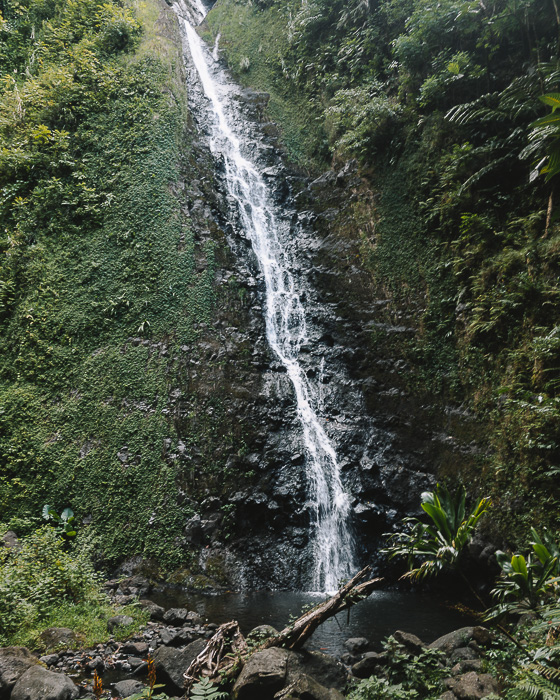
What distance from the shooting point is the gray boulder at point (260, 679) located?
3500mm

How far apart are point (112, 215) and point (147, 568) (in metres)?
10.3

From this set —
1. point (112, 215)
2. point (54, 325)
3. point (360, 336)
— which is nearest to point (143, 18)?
point (112, 215)

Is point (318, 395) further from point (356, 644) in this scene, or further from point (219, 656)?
point (219, 656)

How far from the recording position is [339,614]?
6797 millimetres

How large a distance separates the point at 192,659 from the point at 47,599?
Result: 3.00 metres

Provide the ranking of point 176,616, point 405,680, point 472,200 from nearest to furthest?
point 405,680 < point 176,616 < point 472,200

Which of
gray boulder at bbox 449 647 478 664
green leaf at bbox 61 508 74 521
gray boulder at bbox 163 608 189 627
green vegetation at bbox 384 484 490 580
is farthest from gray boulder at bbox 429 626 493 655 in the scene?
green leaf at bbox 61 508 74 521

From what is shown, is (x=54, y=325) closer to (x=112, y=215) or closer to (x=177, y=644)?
(x=112, y=215)

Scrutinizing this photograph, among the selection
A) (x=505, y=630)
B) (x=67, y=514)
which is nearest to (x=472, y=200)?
(x=505, y=630)

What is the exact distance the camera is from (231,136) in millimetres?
17719

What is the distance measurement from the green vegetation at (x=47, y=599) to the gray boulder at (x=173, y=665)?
5.87 feet

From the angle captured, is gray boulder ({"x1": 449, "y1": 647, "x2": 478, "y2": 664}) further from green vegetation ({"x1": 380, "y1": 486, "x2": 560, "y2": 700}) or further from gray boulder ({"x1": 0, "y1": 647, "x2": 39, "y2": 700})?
gray boulder ({"x1": 0, "y1": 647, "x2": 39, "y2": 700})

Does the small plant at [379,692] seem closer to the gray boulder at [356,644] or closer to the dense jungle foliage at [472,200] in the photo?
the gray boulder at [356,644]

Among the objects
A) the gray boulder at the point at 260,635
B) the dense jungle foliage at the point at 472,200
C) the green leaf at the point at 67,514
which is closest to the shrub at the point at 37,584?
the green leaf at the point at 67,514
